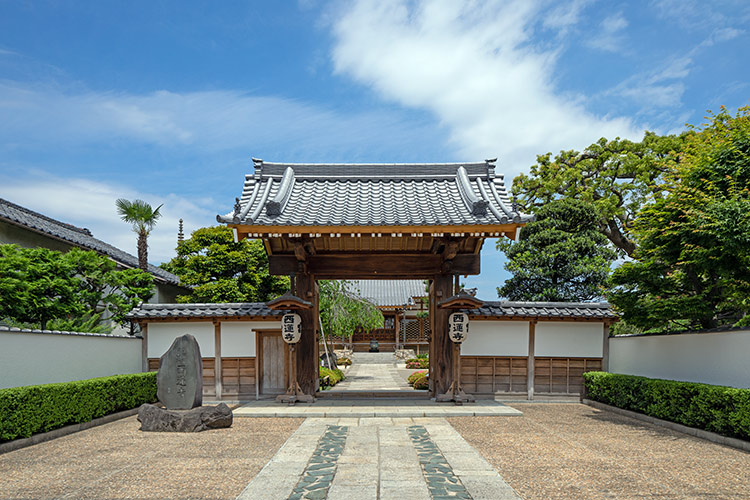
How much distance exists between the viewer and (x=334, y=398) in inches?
422

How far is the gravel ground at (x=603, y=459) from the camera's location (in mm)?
4746

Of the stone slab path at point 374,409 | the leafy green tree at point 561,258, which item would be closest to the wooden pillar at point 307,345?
the stone slab path at point 374,409

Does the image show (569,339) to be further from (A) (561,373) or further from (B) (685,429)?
(B) (685,429)

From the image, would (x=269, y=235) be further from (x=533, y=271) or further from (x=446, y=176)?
(x=533, y=271)

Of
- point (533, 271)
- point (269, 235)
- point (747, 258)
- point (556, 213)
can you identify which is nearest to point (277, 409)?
point (269, 235)

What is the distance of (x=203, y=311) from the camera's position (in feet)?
35.7

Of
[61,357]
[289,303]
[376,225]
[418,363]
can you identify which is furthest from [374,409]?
[418,363]

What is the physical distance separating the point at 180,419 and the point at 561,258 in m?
12.2

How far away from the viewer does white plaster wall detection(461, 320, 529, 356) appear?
10945 mm

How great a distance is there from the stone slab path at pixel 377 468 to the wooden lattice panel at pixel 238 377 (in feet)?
11.9

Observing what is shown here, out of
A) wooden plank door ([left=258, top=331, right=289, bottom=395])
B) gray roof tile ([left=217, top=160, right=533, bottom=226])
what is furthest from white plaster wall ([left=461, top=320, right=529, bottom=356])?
Result: wooden plank door ([left=258, top=331, right=289, bottom=395])

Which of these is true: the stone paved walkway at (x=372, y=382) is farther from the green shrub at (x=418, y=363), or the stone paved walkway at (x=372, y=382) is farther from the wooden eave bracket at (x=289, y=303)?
the wooden eave bracket at (x=289, y=303)

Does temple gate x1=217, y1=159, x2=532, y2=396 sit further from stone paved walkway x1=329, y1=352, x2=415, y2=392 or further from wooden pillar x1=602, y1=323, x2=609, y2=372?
wooden pillar x1=602, y1=323, x2=609, y2=372

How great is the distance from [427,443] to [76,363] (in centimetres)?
695
